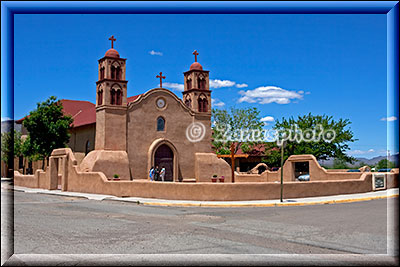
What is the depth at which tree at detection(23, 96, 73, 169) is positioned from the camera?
37406 millimetres

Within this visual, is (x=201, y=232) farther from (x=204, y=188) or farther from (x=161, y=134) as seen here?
(x=161, y=134)

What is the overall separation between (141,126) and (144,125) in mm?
296

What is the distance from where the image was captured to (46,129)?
124 ft

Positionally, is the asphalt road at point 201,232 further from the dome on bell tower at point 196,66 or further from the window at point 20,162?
the window at point 20,162

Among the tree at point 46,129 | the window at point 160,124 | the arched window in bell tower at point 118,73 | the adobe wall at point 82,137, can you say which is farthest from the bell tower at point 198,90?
the tree at point 46,129

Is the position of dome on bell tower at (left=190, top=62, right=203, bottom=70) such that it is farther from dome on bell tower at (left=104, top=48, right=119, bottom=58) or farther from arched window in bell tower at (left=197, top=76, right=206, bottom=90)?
dome on bell tower at (left=104, top=48, right=119, bottom=58)

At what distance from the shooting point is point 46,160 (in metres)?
41.8

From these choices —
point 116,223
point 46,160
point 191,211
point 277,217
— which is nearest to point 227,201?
point 191,211

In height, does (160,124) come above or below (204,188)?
above

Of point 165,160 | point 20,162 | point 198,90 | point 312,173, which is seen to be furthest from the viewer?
point 20,162

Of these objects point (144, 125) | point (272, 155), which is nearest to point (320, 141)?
point (272, 155)

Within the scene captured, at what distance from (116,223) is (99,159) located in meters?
18.1

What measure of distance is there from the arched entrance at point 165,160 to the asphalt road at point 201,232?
56.4 feet

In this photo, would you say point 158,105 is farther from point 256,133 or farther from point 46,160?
point 256,133
